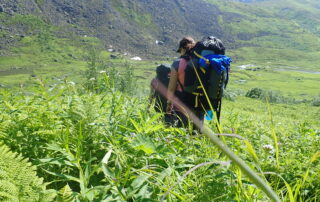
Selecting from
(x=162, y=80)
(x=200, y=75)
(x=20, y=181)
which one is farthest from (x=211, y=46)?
(x=20, y=181)

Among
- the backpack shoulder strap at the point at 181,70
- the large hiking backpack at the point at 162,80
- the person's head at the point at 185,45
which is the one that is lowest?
the large hiking backpack at the point at 162,80

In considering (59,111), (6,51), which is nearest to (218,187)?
(59,111)

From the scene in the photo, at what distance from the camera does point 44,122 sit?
2.26 meters

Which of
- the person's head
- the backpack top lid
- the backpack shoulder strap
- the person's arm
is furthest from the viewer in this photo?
the person's head

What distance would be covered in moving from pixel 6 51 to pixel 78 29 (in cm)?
5550

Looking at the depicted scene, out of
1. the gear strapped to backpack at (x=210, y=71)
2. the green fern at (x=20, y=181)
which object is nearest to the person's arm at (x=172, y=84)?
the gear strapped to backpack at (x=210, y=71)

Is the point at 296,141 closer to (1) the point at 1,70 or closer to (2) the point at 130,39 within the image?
(1) the point at 1,70

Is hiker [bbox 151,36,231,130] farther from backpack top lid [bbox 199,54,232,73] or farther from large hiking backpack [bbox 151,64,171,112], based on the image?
large hiking backpack [bbox 151,64,171,112]

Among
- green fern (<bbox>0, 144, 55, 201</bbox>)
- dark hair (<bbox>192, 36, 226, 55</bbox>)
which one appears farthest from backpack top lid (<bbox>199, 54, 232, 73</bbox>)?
green fern (<bbox>0, 144, 55, 201</bbox>)

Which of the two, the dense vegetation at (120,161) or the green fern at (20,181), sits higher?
the green fern at (20,181)

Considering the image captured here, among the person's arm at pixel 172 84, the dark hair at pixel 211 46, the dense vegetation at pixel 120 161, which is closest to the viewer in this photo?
the dense vegetation at pixel 120 161

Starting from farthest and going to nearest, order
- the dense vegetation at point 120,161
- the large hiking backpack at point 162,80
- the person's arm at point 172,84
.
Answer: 1. the large hiking backpack at point 162,80
2. the person's arm at point 172,84
3. the dense vegetation at point 120,161

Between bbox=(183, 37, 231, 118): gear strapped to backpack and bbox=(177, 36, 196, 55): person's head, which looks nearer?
bbox=(183, 37, 231, 118): gear strapped to backpack

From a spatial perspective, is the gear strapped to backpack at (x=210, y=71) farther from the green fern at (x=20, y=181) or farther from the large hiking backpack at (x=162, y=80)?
the green fern at (x=20, y=181)
